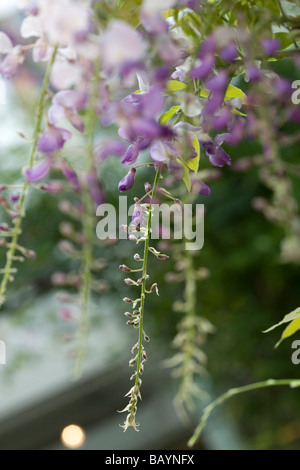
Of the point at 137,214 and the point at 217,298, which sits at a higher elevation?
the point at 217,298

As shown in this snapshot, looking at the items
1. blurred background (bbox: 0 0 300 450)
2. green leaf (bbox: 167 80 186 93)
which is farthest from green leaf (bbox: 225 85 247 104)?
blurred background (bbox: 0 0 300 450)

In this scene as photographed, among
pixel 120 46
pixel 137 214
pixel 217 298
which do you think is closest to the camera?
pixel 120 46

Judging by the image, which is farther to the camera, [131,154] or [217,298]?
[217,298]

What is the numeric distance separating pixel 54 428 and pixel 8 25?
170 cm

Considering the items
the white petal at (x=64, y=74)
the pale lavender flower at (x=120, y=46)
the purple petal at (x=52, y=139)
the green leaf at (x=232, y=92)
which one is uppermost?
the green leaf at (x=232, y=92)

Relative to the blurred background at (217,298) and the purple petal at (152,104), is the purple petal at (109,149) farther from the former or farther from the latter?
the blurred background at (217,298)

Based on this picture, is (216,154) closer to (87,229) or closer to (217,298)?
(87,229)

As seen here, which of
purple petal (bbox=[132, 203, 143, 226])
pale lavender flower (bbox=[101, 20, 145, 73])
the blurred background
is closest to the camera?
pale lavender flower (bbox=[101, 20, 145, 73])

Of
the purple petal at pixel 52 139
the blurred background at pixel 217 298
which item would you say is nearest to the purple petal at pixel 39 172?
the purple petal at pixel 52 139

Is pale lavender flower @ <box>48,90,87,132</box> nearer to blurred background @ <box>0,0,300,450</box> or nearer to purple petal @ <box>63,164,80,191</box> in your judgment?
purple petal @ <box>63,164,80,191</box>

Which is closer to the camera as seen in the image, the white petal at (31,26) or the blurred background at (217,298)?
the white petal at (31,26)

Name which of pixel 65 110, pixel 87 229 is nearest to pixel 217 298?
pixel 87 229
